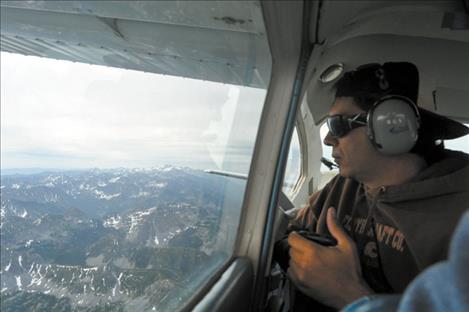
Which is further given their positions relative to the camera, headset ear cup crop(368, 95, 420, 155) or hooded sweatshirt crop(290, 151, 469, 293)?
headset ear cup crop(368, 95, 420, 155)

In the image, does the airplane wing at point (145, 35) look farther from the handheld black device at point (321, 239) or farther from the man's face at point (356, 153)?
the handheld black device at point (321, 239)

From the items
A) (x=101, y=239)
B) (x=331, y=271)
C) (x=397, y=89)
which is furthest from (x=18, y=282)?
(x=397, y=89)

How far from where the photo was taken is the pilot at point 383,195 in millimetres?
1181

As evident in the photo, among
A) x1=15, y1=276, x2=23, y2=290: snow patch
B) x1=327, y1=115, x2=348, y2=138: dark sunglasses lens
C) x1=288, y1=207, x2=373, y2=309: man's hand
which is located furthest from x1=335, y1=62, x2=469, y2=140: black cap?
x1=15, y1=276, x2=23, y2=290: snow patch

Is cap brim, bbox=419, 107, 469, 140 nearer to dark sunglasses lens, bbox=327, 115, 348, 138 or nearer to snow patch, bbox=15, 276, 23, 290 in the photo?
dark sunglasses lens, bbox=327, 115, 348, 138

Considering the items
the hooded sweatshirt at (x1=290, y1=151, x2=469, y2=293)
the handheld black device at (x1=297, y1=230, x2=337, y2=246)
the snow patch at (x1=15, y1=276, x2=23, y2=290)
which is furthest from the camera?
the handheld black device at (x1=297, y1=230, x2=337, y2=246)

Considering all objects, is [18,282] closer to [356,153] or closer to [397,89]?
[356,153]

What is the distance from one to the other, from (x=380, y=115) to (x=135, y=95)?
0.93m

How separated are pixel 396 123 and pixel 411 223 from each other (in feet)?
1.19

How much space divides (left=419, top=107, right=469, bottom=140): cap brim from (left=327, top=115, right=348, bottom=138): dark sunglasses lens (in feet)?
0.97

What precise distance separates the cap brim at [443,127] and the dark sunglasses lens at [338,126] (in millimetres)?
297

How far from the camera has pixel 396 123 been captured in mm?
1354

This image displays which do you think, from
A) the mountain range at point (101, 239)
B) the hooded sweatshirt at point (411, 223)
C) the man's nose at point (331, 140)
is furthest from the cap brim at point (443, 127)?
the mountain range at point (101, 239)

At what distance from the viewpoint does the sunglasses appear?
4.97 feet
